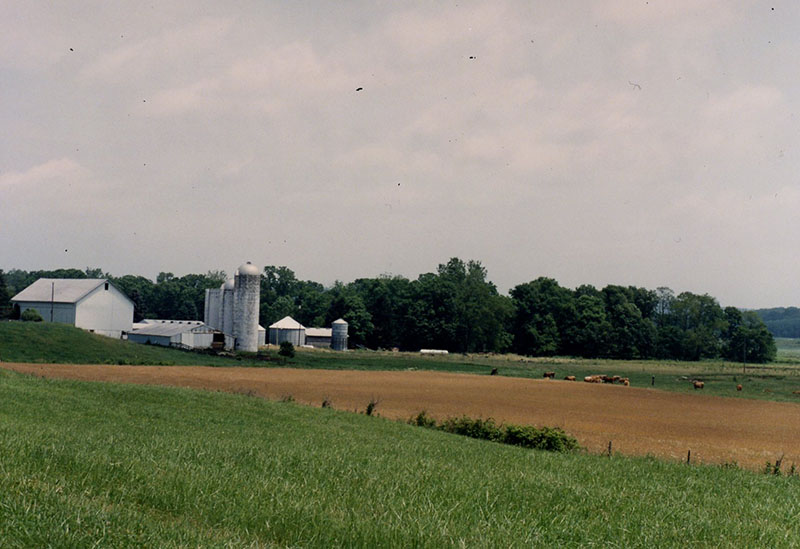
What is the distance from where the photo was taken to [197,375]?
214 feet

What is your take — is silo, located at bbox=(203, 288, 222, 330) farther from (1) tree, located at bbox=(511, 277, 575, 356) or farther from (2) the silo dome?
(1) tree, located at bbox=(511, 277, 575, 356)

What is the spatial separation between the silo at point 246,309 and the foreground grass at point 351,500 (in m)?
100

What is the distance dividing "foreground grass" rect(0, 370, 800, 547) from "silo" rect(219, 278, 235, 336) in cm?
10727

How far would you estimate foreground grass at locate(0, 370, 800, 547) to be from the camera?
23.3ft

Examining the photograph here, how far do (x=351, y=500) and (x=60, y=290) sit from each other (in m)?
116

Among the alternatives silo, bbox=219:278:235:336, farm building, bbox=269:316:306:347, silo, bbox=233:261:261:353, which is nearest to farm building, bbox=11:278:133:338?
silo, bbox=219:278:235:336

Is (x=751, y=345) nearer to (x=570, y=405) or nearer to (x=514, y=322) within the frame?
(x=514, y=322)

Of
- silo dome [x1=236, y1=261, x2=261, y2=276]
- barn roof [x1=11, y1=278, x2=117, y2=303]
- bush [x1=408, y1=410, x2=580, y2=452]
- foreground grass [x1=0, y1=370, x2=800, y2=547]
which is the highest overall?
silo dome [x1=236, y1=261, x2=261, y2=276]

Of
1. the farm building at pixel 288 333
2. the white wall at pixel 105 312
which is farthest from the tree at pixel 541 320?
the white wall at pixel 105 312

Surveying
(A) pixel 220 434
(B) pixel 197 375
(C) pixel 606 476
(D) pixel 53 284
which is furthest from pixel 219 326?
(C) pixel 606 476

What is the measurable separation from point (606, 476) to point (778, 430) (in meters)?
33.2

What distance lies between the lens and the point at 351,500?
376 inches

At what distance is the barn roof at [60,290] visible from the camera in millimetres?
108125

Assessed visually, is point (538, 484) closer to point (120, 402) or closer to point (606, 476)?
point (606, 476)
